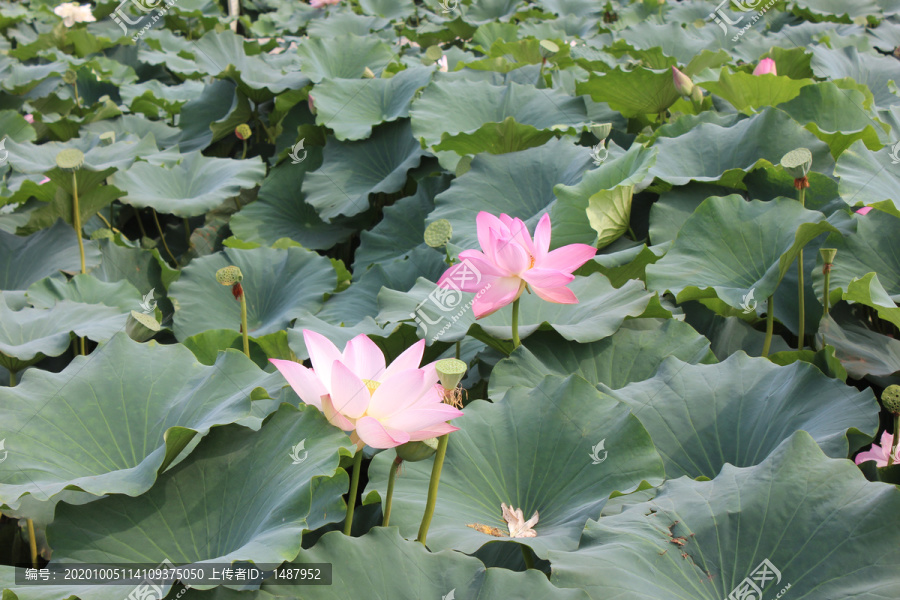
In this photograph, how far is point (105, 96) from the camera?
3.63 metres

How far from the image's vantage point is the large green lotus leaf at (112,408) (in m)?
1.04

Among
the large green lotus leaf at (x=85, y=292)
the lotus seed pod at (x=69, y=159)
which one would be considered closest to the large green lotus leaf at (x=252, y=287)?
the large green lotus leaf at (x=85, y=292)

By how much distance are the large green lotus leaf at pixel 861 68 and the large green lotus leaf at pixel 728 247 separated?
49.5 inches

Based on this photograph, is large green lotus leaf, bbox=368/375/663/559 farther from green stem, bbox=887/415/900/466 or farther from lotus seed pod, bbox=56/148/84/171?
lotus seed pod, bbox=56/148/84/171

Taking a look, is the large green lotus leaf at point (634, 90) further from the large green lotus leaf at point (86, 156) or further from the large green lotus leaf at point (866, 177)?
the large green lotus leaf at point (86, 156)

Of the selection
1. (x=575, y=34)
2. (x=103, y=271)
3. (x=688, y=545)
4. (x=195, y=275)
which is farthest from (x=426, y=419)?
(x=575, y=34)

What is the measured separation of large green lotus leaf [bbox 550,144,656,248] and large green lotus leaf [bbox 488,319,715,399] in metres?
0.36

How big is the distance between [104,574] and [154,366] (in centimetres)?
41

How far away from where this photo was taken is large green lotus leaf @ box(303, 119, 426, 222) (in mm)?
2605

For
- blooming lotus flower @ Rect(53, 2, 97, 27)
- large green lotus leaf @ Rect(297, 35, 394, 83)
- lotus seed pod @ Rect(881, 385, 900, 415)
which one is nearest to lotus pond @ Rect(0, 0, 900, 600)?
lotus seed pod @ Rect(881, 385, 900, 415)

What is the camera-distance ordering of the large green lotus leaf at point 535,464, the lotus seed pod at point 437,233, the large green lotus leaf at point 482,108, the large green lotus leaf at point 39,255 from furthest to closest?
1. the large green lotus leaf at point 482,108
2. the large green lotus leaf at point 39,255
3. the lotus seed pod at point 437,233
4. the large green lotus leaf at point 535,464

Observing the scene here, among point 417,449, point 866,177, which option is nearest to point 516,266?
point 417,449

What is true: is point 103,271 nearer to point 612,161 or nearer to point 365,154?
point 365,154

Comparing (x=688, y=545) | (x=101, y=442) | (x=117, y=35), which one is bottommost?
(x=117, y=35)
